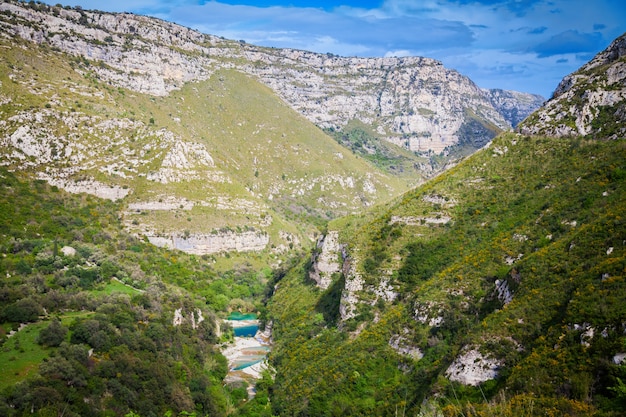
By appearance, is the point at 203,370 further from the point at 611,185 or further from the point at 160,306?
the point at 611,185

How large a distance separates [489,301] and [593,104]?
1450 inches

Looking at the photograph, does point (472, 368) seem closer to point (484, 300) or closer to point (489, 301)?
point (489, 301)

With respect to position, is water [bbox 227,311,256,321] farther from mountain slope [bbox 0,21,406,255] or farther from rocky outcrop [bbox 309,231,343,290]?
rocky outcrop [bbox 309,231,343,290]

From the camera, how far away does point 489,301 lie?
5253 centimetres

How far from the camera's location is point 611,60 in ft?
253

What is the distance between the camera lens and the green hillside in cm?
3291

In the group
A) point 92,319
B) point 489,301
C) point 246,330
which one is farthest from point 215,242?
point 489,301

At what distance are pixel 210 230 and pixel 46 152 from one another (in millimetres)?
51245

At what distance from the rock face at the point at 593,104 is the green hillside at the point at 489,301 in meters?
2.46

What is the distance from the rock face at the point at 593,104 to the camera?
67.6 metres

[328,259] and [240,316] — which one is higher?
[328,259]

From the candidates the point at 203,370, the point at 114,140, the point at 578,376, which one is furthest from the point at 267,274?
the point at 578,376

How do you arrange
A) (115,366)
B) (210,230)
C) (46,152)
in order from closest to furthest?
(115,366) < (46,152) < (210,230)

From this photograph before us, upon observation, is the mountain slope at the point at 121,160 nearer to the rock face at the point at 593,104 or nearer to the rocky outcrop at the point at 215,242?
the rocky outcrop at the point at 215,242
